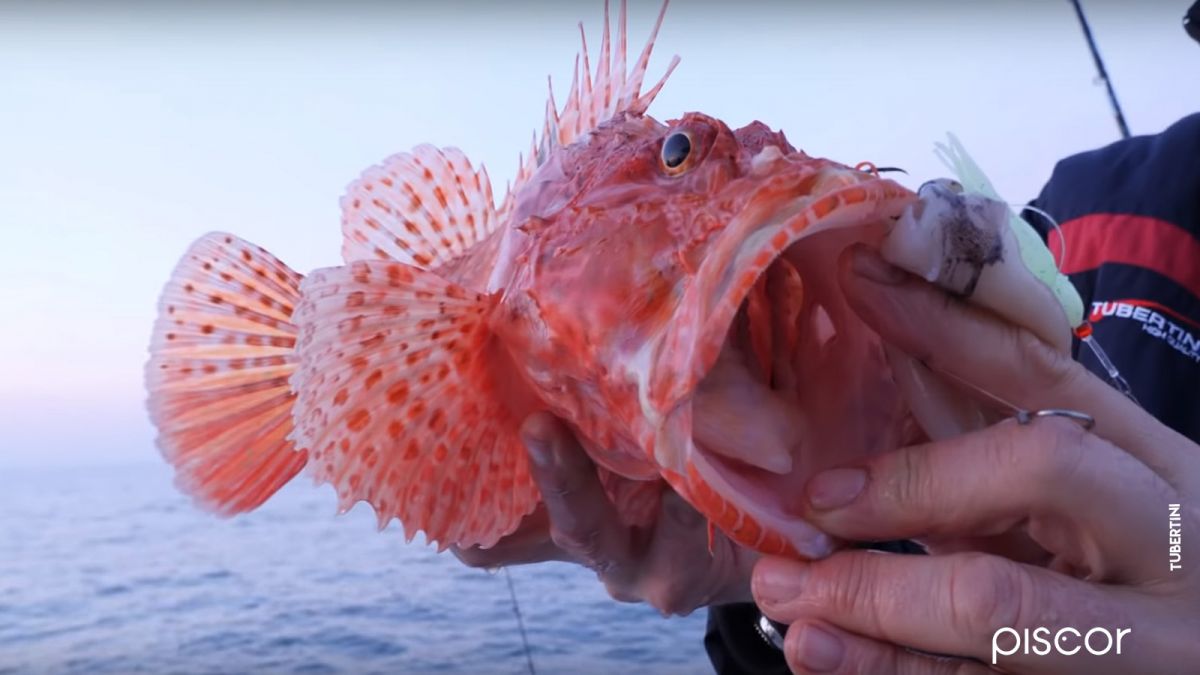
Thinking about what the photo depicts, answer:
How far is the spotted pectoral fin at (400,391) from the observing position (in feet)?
5.56

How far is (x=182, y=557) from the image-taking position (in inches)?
535

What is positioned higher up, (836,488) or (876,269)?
(876,269)

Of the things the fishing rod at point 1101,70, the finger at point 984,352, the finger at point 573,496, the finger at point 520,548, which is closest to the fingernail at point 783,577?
the finger at point 984,352

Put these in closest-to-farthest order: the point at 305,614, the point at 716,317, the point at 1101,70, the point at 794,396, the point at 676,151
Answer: the point at 716,317 → the point at 794,396 → the point at 676,151 → the point at 1101,70 → the point at 305,614

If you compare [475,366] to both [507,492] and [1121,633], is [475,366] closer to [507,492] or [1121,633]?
[507,492]

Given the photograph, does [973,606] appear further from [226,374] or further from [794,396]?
[226,374]

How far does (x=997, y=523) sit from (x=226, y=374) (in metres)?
1.88

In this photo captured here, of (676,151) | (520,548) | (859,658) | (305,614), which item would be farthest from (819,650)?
(305,614)

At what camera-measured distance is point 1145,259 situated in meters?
3.20

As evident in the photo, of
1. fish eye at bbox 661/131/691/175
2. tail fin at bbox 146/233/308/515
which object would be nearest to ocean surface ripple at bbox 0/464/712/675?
tail fin at bbox 146/233/308/515

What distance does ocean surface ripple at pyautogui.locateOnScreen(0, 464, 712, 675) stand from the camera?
8.08 metres

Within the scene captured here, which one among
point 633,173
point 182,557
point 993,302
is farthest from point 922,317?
point 182,557

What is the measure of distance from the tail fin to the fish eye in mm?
1180

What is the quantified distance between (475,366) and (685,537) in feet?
2.30
